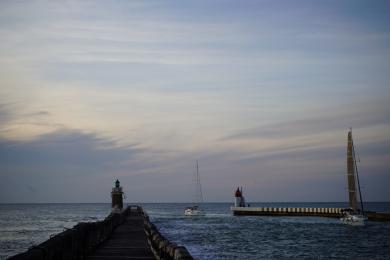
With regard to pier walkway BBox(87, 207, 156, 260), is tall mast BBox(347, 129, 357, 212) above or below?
above

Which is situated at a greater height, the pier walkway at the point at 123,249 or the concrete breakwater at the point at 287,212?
the concrete breakwater at the point at 287,212

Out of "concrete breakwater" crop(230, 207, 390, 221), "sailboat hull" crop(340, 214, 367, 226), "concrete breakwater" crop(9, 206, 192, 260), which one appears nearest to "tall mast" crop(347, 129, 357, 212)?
"sailboat hull" crop(340, 214, 367, 226)

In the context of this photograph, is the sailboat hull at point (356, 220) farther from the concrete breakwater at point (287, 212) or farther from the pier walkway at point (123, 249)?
the pier walkway at point (123, 249)

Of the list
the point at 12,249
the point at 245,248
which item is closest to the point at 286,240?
the point at 245,248

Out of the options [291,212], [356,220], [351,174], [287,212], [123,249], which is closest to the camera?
[123,249]

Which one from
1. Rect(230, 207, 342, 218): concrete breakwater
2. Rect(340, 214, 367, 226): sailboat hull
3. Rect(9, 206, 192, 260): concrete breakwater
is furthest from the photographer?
Rect(230, 207, 342, 218): concrete breakwater

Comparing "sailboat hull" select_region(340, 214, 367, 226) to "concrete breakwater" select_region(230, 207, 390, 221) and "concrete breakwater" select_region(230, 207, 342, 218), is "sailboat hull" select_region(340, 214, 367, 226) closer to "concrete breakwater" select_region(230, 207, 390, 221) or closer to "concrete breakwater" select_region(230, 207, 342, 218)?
"concrete breakwater" select_region(230, 207, 390, 221)

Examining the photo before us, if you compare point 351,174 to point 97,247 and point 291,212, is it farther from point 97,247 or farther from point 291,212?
point 97,247

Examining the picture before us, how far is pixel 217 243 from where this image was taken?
45781 millimetres

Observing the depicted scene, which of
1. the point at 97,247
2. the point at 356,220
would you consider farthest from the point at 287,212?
the point at 97,247


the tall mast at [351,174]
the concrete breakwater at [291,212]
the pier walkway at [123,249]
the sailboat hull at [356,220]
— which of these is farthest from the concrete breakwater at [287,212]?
the pier walkway at [123,249]

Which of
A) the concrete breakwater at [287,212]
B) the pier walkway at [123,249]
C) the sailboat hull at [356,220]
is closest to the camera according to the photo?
the pier walkway at [123,249]

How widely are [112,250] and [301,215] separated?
94958mm

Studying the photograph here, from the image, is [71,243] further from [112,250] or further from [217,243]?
[217,243]
